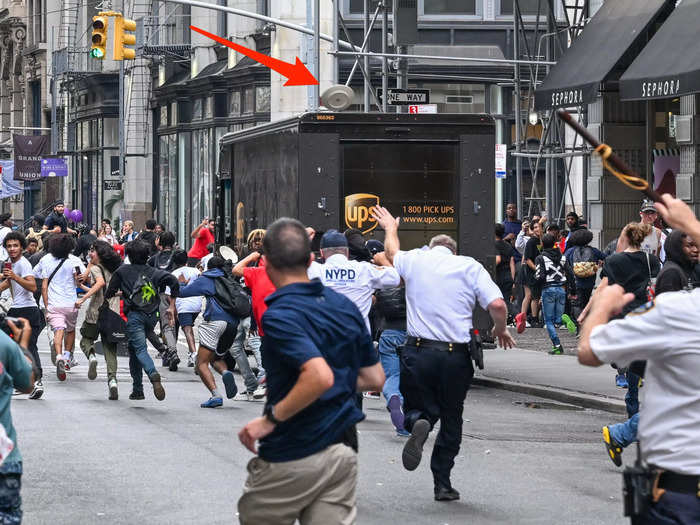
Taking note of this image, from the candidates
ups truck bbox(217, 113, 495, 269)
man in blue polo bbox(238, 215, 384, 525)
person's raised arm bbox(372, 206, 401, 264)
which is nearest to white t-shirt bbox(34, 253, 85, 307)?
ups truck bbox(217, 113, 495, 269)

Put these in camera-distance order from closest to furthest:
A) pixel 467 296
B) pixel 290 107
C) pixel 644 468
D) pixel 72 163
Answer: pixel 644 468 → pixel 467 296 → pixel 290 107 → pixel 72 163

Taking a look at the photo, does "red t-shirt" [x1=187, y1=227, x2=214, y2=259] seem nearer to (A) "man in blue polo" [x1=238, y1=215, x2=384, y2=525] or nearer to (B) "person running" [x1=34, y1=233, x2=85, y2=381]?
(B) "person running" [x1=34, y1=233, x2=85, y2=381]

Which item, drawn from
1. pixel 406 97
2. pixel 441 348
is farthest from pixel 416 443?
pixel 406 97

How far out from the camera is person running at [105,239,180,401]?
15.4 m

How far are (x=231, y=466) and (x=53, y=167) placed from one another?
44878 millimetres

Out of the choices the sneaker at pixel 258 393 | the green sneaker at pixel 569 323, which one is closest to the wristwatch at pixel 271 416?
the sneaker at pixel 258 393

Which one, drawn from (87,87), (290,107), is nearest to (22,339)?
(290,107)

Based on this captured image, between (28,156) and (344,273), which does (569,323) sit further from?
(28,156)

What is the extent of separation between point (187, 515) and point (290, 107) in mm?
29241

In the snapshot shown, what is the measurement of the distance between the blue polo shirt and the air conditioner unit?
57.5ft

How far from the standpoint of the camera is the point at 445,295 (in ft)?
32.9

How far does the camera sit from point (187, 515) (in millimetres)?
9195

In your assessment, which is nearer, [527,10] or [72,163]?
[527,10]

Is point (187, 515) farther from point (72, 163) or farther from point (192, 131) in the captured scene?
point (72, 163)
